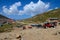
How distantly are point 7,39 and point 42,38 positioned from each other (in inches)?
199

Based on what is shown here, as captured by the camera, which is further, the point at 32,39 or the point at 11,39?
the point at 11,39

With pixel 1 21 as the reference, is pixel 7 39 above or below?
below

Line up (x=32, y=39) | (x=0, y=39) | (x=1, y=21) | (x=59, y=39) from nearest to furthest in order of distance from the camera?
(x=59, y=39) < (x=32, y=39) < (x=0, y=39) < (x=1, y=21)

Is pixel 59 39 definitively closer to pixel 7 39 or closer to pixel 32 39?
pixel 32 39

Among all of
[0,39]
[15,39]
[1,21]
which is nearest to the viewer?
[15,39]

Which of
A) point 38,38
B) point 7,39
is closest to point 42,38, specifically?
point 38,38

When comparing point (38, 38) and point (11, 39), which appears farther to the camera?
point (11, 39)

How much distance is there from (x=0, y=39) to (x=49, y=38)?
7126mm

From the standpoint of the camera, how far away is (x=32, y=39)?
1919 centimetres

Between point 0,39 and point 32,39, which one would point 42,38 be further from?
point 0,39

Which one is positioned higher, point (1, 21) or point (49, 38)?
point (1, 21)

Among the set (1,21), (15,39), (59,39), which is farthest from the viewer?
(1,21)

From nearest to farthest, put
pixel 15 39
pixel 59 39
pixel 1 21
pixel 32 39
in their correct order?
1. pixel 59 39
2. pixel 32 39
3. pixel 15 39
4. pixel 1 21

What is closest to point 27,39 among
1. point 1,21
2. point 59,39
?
point 59,39
